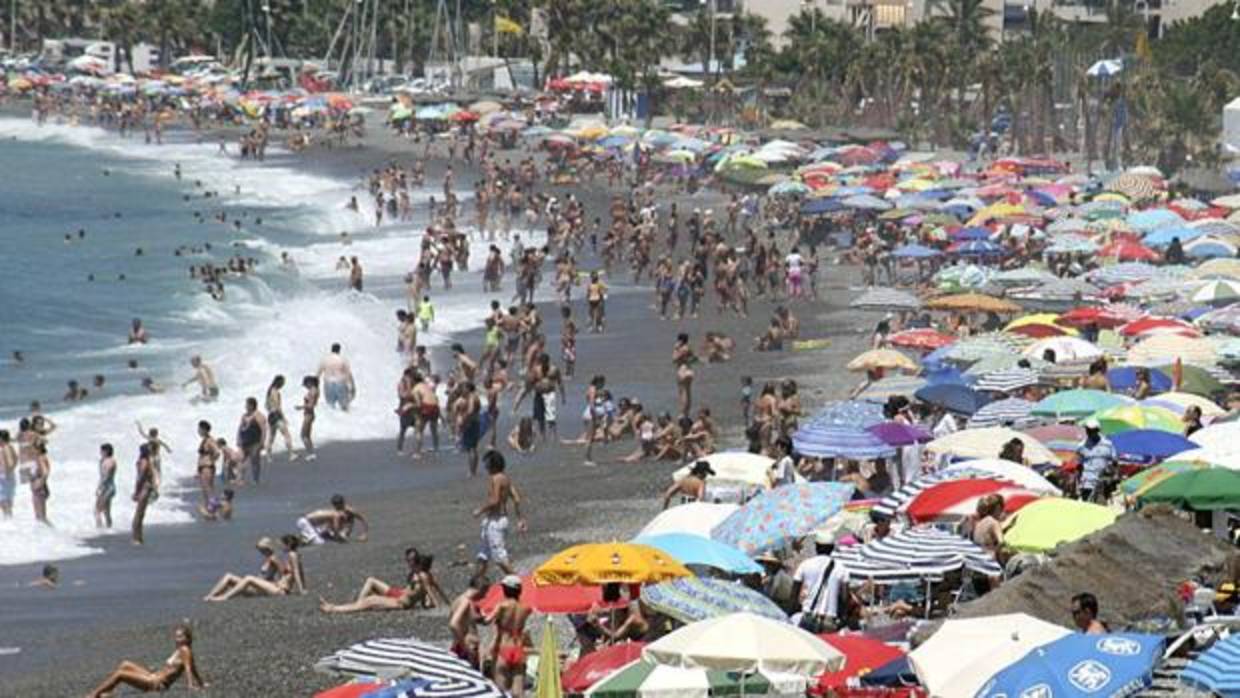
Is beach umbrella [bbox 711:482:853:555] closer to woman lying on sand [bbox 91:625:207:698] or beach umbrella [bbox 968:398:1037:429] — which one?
woman lying on sand [bbox 91:625:207:698]

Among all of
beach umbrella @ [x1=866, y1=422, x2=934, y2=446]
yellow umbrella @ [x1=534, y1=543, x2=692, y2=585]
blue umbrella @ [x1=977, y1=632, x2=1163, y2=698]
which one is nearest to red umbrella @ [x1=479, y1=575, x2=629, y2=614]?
yellow umbrella @ [x1=534, y1=543, x2=692, y2=585]

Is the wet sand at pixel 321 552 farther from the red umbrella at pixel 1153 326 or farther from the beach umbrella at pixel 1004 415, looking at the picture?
the red umbrella at pixel 1153 326

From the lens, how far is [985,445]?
19.7 meters

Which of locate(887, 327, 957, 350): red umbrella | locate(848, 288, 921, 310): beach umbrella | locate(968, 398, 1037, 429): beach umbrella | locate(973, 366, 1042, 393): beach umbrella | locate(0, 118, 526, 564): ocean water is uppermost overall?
locate(968, 398, 1037, 429): beach umbrella

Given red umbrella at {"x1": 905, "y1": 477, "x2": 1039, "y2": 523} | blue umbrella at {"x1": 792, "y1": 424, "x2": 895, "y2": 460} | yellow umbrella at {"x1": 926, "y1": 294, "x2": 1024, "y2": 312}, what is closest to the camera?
red umbrella at {"x1": 905, "y1": 477, "x2": 1039, "y2": 523}

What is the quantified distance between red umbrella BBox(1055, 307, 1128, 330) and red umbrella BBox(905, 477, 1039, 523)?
11.7m

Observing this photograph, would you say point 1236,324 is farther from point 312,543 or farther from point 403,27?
point 403,27

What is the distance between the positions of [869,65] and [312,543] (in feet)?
208

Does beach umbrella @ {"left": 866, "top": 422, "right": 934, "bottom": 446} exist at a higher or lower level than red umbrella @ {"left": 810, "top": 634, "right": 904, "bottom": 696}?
lower

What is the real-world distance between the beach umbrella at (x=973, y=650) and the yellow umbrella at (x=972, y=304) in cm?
1817

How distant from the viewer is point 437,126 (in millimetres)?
87500

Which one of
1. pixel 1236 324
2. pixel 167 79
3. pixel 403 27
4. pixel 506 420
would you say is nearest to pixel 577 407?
pixel 506 420

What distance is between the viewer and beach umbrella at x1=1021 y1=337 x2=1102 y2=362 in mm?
25641

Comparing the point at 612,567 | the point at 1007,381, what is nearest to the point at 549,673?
the point at 612,567
